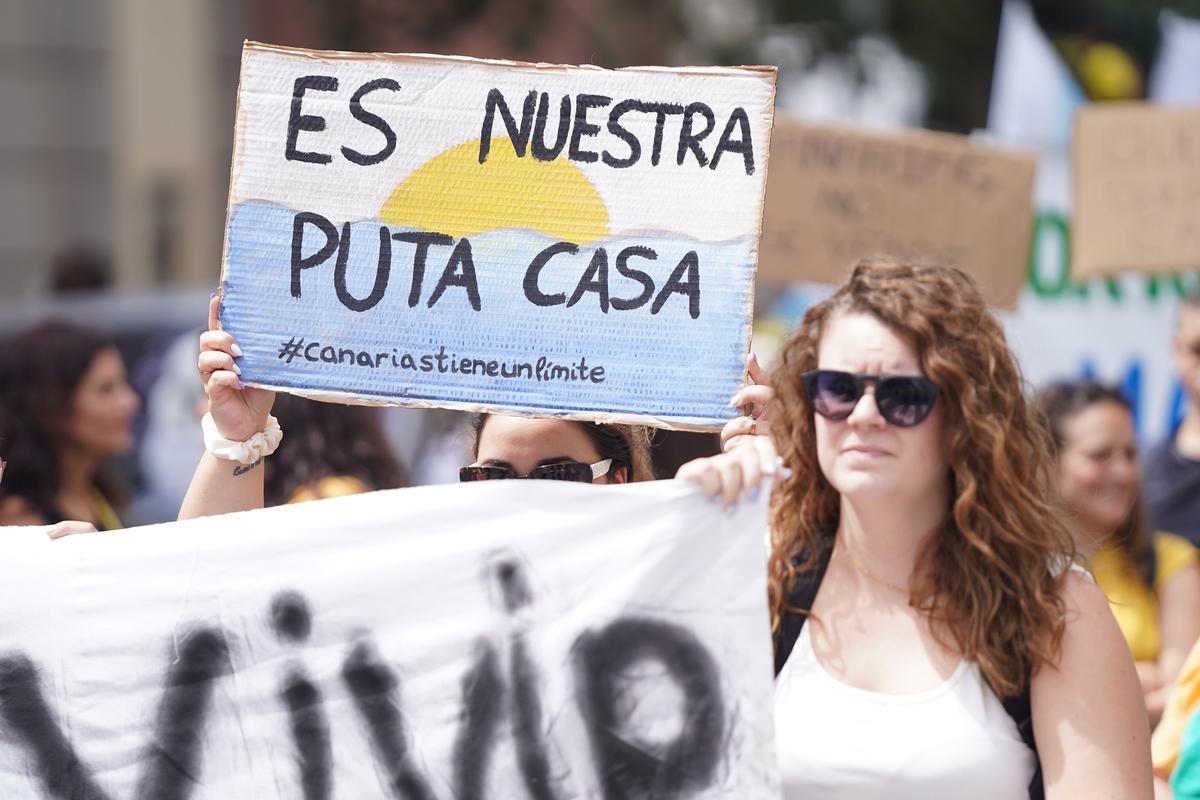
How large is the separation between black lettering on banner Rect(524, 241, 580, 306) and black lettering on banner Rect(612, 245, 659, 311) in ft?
0.23

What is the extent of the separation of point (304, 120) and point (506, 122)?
11.8 inches

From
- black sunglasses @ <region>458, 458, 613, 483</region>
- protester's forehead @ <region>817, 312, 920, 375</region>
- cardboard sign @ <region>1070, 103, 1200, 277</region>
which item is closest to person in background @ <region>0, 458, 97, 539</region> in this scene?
black sunglasses @ <region>458, 458, 613, 483</region>

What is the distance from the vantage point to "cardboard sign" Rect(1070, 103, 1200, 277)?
4.68 meters

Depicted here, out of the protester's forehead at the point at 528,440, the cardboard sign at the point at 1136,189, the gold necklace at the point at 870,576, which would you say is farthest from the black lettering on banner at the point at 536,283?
the cardboard sign at the point at 1136,189

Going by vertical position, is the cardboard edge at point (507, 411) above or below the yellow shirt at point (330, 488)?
above

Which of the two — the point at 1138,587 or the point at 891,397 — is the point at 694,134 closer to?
the point at 891,397

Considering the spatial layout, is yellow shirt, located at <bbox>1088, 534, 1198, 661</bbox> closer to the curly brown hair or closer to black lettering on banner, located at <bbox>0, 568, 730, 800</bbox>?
the curly brown hair

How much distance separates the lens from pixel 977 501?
8.22ft

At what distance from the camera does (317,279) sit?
7.86ft

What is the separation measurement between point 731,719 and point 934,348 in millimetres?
661

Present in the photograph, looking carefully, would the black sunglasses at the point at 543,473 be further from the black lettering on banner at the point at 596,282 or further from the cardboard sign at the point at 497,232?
the black lettering on banner at the point at 596,282

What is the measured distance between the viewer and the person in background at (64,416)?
4.41 meters

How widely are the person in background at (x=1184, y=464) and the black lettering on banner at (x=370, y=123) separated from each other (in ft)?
9.26

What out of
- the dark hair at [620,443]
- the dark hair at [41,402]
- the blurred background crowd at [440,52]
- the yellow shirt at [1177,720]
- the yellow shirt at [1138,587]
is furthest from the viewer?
the dark hair at [41,402]
